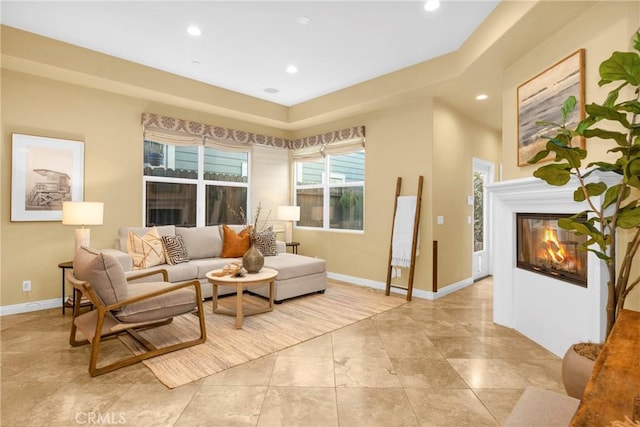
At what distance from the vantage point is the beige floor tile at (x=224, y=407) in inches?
73.2

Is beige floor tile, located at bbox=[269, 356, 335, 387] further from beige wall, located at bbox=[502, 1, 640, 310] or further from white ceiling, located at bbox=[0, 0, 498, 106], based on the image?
white ceiling, located at bbox=[0, 0, 498, 106]

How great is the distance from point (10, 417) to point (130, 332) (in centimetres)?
119

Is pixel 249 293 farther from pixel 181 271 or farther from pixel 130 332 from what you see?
pixel 130 332

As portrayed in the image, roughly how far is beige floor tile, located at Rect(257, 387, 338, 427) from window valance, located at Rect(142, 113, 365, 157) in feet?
12.9

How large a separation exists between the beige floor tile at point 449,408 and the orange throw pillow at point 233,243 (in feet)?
10.7

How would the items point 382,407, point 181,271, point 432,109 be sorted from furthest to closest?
point 432,109
point 181,271
point 382,407

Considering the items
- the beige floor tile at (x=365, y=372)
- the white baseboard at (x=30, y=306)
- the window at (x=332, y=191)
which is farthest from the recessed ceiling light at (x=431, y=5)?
the white baseboard at (x=30, y=306)

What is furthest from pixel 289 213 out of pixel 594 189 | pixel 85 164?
pixel 594 189

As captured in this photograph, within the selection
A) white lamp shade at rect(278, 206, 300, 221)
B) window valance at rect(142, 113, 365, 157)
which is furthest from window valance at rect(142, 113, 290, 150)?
white lamp shade at rect(278, 206, 300, 221)

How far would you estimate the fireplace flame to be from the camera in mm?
2852

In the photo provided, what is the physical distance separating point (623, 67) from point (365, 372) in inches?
94.4

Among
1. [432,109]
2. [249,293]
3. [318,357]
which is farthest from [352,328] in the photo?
[432,109]

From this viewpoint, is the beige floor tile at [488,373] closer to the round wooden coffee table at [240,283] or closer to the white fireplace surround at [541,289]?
the white fireplace surround at [541,289]

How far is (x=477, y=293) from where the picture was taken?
4.75 metres
